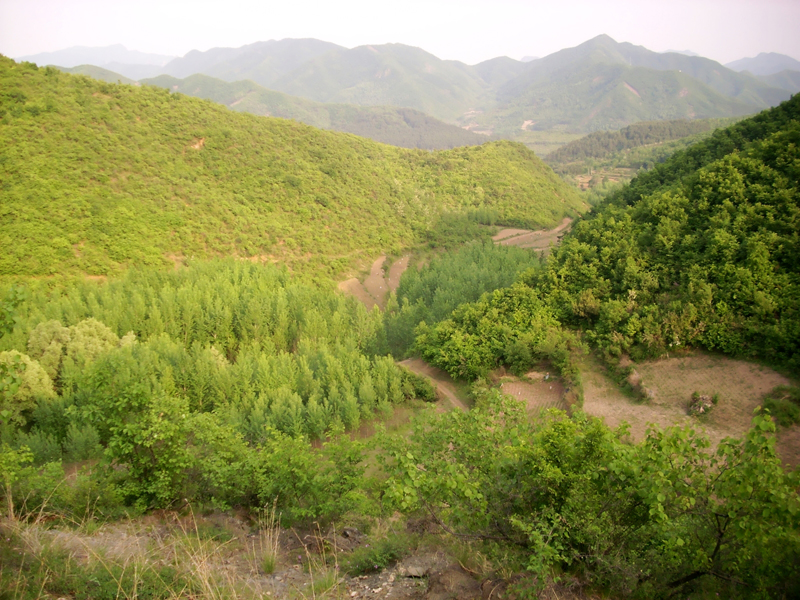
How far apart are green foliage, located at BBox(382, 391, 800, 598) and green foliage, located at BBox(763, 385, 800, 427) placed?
9690mm

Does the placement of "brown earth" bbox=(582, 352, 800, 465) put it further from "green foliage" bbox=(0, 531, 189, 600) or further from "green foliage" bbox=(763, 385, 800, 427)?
"green foliage" bbox=(0, 531, 189, 600)

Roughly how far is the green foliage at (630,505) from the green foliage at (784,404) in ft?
31.8

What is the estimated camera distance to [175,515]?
33.5 ft

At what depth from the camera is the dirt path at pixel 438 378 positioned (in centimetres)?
2220

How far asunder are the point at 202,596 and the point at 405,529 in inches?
204

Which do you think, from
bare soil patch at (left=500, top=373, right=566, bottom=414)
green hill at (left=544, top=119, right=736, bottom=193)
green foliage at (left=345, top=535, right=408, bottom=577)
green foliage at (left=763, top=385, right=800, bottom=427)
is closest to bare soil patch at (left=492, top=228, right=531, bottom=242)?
bare soil patch at (left=500, top=373, right=566, bottom=414)

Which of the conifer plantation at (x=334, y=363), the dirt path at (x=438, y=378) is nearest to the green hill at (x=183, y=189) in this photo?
the conifer plantation at (x=334, y=363)

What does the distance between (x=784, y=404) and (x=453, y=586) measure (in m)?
13.7

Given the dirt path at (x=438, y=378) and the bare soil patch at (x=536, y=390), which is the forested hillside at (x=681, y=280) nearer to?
the dirt path at (x=438, y=378)

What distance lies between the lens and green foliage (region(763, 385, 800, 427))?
1376cm

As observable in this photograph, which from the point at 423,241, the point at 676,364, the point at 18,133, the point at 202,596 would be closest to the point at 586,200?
the point at 423,241

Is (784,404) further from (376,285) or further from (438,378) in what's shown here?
(376,285)

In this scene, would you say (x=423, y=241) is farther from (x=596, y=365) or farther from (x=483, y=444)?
(x=483, y=444)

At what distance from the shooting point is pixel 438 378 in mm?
24125
